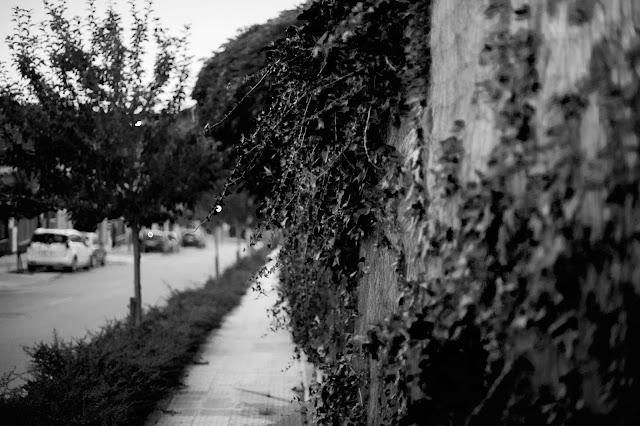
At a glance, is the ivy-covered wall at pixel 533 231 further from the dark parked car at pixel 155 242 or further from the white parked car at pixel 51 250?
the dark parked car at pixel 155 242

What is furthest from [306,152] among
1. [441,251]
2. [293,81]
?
[441,251]

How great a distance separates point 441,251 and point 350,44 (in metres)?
1.16

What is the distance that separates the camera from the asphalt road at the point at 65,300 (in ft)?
40.5

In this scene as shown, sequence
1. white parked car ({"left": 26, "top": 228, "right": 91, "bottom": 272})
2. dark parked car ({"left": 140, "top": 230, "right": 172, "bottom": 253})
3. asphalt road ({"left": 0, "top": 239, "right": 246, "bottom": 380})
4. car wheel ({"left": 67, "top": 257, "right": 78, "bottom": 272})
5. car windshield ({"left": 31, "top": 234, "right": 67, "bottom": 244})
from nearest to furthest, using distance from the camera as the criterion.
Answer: asphalt road ({"left": 0, "top": 239, "right": 246, "bottom": 380}) < white parked car ({"left": 26, "top": 228, "right": 91, "bottom": 272}) < car windshield ({"left": 31, "top": 234, "right": 67, "bottom": 244}) < car wheel ({"left": 67, "top": 257, "right": 78, "bottom": 272}) < dark parked car ({"left": 140, "top": 230, "right": 172, "bottom": 253})

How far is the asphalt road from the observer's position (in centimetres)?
→ 1236

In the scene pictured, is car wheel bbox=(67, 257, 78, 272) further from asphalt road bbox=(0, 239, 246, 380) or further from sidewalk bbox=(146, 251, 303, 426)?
sidewalk bbox=(146, 251, 303, 426)

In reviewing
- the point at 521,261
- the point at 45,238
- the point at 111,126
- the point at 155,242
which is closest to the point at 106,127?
the point at 111,126

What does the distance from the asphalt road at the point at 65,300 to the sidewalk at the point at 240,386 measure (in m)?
1.84

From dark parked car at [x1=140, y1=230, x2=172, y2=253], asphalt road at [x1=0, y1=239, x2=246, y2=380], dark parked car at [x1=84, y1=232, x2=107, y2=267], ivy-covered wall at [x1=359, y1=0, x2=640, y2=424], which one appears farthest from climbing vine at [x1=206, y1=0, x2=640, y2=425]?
dark parked car at [x1=140, y1=230, x2=172, y2=253]

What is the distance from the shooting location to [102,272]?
97.2 ft

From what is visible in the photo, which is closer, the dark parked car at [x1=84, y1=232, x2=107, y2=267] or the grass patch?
the grass patch

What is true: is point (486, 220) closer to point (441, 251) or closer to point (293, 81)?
point (441, 251)

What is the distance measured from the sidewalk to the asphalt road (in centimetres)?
184

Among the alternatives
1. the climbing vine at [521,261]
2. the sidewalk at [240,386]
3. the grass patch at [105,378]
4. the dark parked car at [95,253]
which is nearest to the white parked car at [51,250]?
the dark parked car at [95,253]
